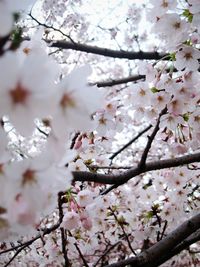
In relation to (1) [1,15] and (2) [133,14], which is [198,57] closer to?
(1) [1,15]

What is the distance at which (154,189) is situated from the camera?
11.8 ft

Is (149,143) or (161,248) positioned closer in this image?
(149,143)

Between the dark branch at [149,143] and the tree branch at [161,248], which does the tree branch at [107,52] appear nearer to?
the dark branch at [149,143]

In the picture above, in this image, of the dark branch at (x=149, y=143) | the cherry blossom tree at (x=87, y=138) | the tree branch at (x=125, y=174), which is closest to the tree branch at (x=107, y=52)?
the cherry blossom tree at (x=87, y=138)

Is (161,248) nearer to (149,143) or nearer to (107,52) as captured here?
(149,143)

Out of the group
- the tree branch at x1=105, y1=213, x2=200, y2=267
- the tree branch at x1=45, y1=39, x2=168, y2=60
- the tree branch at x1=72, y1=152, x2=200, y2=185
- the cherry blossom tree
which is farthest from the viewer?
the tree branch at x1=45, y1=39, x2=168, y2=60

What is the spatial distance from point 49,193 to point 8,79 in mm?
272

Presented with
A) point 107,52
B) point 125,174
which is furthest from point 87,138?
point 107,52

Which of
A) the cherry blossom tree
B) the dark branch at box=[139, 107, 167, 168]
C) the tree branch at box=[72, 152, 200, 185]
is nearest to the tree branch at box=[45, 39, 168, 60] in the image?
the cherry blossom tree

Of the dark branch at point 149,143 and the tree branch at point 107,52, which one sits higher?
the tree branch at point 107,52

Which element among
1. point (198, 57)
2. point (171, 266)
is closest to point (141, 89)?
point (198, 57)

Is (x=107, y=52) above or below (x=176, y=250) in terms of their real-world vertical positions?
above

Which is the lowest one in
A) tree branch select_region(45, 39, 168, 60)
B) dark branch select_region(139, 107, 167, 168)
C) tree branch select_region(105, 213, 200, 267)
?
tree branch select_region(105, 213, 200, 267)

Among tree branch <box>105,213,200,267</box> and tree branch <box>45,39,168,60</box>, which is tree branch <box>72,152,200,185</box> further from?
tree branch <box>45,39,168,60</box>
